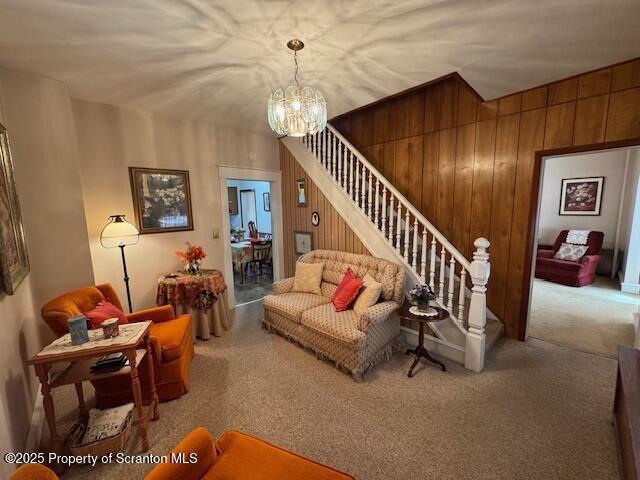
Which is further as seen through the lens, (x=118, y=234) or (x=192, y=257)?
(x=192, y=257)

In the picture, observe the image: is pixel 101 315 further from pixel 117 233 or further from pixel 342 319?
pixel 342 319

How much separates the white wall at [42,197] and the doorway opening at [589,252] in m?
4.99

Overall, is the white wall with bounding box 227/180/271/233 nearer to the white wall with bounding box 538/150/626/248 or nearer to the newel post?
the newel post

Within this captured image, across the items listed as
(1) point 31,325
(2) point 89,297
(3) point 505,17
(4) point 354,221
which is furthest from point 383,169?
(1) point 31,325

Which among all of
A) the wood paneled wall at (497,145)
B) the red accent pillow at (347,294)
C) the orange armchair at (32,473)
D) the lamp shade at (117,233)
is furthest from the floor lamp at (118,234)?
the wood paneled wall at (497,145)

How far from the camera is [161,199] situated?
137 inches

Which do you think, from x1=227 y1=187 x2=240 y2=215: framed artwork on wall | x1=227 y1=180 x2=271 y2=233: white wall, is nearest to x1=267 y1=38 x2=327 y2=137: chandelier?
x1=227 y1=180 x2=271 y2=233: white wall

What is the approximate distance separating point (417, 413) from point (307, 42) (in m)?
2.94

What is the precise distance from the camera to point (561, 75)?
2.51 m

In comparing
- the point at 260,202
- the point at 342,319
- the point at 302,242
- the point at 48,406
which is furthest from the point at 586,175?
the point at 48,406

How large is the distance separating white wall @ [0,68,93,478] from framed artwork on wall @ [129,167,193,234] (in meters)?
0.70

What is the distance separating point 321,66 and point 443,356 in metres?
3.09

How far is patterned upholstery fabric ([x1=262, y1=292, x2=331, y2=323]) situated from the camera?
9.90 feet

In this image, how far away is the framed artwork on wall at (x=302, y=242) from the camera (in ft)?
14.0
